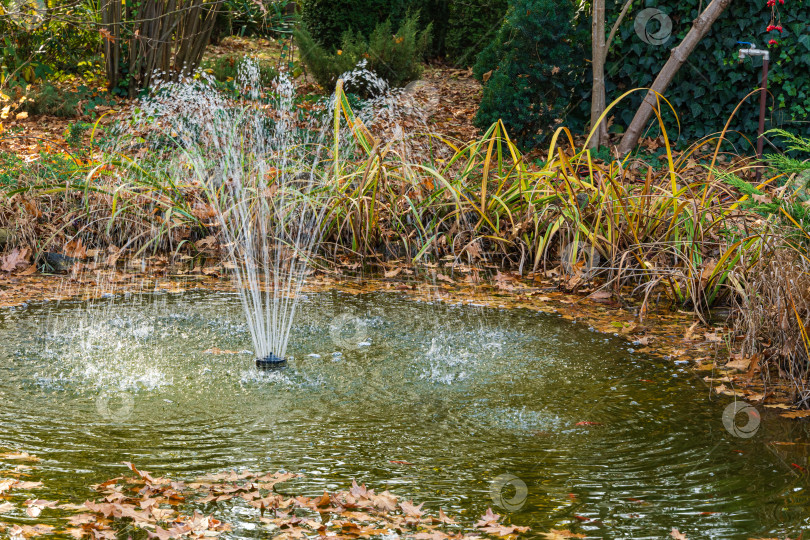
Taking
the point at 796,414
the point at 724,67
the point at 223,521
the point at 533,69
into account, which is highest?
the point at 724,67

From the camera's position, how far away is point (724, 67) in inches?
321

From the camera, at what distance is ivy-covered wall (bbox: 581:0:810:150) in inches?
313

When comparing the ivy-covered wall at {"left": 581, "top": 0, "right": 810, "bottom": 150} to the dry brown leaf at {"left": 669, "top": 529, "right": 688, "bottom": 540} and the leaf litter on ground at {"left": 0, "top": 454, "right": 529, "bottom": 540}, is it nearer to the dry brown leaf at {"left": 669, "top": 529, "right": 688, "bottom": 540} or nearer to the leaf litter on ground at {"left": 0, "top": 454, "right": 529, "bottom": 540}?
the dry brown leaf at {"left": 669, "top": 529, "right": 688, "bottom": 540}

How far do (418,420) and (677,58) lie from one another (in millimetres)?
5832

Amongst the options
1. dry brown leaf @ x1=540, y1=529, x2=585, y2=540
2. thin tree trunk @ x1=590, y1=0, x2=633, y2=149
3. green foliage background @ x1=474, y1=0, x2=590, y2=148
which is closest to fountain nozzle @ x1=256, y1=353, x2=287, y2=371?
dry brown leaf @ x1=540, y1=529, x2=585, y2=540

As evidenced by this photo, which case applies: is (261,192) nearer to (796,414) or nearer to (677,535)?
(796,414)

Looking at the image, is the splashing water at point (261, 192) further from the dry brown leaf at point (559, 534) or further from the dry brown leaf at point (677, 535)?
the dry brown leaf at point (677, 535)

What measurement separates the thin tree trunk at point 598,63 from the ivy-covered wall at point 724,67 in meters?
0.87

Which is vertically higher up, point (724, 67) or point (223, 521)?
point (724, 67)

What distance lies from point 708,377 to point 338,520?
7.00 ft

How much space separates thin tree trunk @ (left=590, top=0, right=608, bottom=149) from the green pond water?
4.04 metres

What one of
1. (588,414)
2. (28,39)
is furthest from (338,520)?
(28,39)

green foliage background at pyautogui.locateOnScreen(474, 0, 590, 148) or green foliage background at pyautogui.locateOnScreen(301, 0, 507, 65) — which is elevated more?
green foliage background at pyautogui.locateOnScreen(301, 0, 507, 65)

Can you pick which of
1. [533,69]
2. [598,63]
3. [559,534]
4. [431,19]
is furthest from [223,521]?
[431,19]
